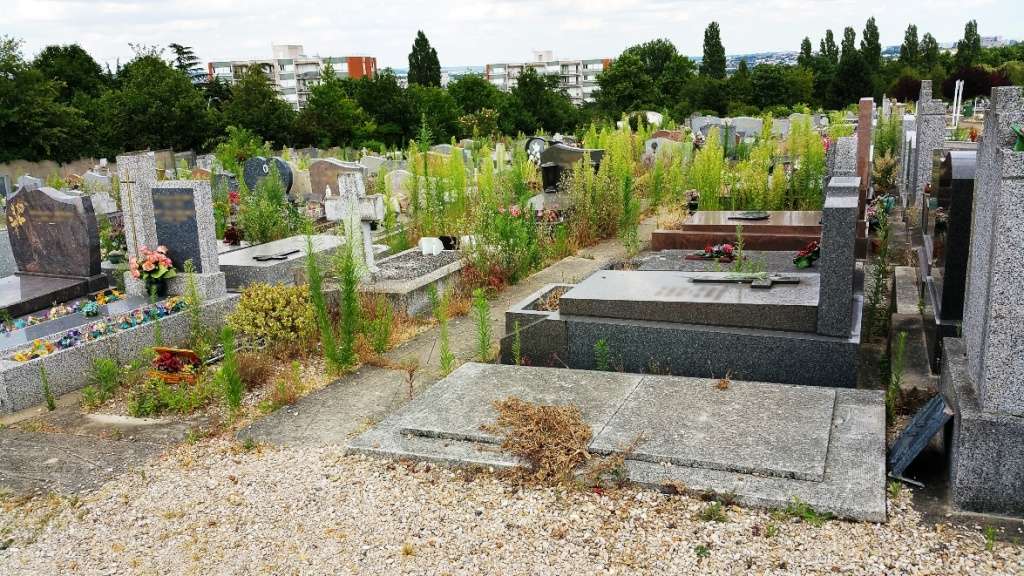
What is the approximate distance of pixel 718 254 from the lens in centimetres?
748

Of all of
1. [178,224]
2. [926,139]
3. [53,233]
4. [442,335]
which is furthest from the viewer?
[926,139]

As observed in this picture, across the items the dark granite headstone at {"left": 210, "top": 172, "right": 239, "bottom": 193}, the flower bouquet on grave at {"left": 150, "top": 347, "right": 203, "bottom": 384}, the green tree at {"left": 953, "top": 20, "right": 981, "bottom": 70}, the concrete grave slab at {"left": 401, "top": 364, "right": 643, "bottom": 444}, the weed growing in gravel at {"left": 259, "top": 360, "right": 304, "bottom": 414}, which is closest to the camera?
the concrete grave slab at {"left": 401, "top": 364, "right": 643, "bottom": 444}

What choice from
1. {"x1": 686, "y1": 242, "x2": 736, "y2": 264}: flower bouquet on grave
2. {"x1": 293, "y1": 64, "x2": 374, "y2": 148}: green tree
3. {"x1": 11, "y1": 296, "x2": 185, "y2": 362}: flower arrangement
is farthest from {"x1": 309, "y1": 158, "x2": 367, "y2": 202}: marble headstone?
{"x1": 293, "y1": 64, "x2": 374, "y2": 148}: green tree

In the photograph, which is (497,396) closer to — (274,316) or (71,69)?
(274,316)

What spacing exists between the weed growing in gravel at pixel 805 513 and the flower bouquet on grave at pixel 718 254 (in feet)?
12.5

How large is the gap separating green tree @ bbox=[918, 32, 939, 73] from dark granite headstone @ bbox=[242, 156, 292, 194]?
42533 millimetres

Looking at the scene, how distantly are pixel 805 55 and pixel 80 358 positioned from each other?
58.6 metres

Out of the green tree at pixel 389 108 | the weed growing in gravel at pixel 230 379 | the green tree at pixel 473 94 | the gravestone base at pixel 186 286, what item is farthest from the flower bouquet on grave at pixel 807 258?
the green tree at pixel 473 94

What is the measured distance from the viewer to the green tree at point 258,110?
25.2 meters

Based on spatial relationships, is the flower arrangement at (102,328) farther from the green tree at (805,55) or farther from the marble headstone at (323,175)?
the green tree at (805,55)

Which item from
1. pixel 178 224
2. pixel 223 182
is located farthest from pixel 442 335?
pixel 223 182

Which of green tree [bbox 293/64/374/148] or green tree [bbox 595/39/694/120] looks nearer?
green tree [bbox 293/64/374/148]

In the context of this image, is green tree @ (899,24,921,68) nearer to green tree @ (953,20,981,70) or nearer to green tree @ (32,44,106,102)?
green tree @ (953,20,981,70)

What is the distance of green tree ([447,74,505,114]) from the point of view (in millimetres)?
32562
